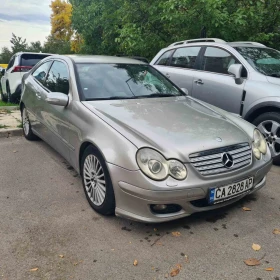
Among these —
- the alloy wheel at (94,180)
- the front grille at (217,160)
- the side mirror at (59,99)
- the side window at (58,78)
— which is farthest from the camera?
the side window at (58,78)

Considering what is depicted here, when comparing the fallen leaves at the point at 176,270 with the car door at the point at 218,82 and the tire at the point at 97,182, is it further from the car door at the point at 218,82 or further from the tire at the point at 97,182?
the car door at the point at 218,82

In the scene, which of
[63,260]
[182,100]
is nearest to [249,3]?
[182,100]

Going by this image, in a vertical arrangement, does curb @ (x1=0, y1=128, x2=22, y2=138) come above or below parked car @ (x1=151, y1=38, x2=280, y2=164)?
below

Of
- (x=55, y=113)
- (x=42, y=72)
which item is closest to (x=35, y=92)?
(x=42, y=72)

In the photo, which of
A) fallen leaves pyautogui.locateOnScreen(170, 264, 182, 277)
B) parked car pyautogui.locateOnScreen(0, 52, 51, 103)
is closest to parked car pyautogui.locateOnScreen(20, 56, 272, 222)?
fallen leaves pyautogui.locateOnScreen(170, 264, 182, 277)

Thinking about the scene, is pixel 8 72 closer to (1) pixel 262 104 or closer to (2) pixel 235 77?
(2) pixel 235 77

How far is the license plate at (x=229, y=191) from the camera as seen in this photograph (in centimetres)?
273

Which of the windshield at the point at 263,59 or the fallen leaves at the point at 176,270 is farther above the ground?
the windshield at the point at 263,59

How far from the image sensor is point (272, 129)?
4414 mm

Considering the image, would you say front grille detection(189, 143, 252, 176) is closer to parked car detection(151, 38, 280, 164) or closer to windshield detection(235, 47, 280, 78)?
parked car detection(151, 38, 280, 164)

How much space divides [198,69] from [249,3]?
2.87 m

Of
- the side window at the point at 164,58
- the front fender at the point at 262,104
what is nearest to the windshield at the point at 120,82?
the front fender at the point at 262,104

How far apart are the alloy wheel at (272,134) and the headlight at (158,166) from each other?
7.56 ft

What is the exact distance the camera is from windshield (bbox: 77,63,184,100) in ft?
12.3
